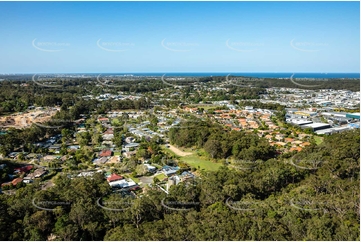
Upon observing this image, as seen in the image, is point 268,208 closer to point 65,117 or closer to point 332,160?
point 332,160

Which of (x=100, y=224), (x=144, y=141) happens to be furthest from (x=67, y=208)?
(x=144, y=141)

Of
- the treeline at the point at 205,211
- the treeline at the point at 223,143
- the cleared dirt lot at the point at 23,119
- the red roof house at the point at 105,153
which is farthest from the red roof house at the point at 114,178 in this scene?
the cleared dirt lot at the point at 23,119

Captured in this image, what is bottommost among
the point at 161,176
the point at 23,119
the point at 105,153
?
the point at 161,176

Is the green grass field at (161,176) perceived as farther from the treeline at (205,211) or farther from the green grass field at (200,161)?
the treeline at (205,211)

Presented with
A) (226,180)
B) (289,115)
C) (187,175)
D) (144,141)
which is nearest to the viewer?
(226,180)

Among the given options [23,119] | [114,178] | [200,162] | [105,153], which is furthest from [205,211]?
[23,119]

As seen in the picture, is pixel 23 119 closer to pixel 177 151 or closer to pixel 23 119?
pixel 23 119
